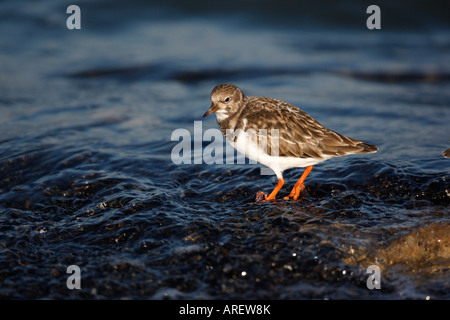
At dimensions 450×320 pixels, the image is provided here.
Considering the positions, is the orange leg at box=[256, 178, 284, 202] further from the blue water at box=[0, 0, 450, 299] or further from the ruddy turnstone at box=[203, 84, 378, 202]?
the blue water at box=[0, 0, 450, 299]

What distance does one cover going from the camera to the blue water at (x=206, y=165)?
4.52 m

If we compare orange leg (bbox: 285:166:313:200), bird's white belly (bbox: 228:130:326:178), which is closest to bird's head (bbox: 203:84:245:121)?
bird's white belly (bbox: 228:130:326:178)

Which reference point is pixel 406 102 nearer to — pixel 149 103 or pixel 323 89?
pixel 323 89

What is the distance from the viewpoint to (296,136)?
5.73m

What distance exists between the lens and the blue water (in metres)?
4.52

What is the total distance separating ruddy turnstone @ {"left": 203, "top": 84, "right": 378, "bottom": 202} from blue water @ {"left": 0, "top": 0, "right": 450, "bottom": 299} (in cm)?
54

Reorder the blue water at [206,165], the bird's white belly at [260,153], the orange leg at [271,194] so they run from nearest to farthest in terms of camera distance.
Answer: the blue water at [206,165]
the bird's white belly at [260,153]
the orange leg at [271,194]

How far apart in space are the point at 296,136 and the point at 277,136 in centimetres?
23

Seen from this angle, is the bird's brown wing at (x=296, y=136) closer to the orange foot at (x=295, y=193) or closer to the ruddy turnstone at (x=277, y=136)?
the ruddy turnstone at (x=277, y=136)

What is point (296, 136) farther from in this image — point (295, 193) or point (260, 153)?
point (295, 193)

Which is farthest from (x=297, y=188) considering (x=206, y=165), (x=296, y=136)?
(x=206, y=165)

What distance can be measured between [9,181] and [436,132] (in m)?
6.63

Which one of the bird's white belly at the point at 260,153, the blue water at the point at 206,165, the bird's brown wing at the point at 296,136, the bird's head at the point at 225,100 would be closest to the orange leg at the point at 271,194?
the blue water at the point at 206,165
